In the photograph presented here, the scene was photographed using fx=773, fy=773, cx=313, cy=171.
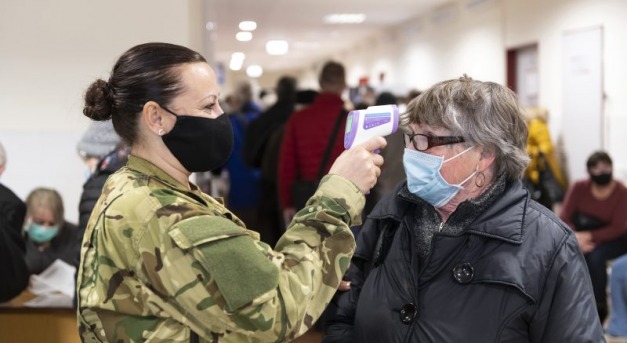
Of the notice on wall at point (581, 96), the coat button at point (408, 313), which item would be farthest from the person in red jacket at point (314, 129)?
the notice on wall at point (581, 96)

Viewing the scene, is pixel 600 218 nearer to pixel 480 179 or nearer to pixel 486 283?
pixel 480 179

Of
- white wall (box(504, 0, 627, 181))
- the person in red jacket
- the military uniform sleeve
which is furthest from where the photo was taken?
white wall (box(504, 0, 627, 181))

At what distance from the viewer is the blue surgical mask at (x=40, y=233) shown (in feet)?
12.4

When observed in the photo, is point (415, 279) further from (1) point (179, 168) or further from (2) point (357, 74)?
(2) point (357, 74)

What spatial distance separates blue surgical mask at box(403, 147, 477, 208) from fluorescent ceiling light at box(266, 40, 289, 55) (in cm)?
1619

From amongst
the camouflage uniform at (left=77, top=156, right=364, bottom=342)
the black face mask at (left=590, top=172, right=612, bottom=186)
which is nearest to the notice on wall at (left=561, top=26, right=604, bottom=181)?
the black face mask at (left=590, top=172, right=612, bottom=186)

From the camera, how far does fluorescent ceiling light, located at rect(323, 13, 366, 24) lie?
504 inches

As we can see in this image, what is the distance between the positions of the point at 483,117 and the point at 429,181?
0.21 meters

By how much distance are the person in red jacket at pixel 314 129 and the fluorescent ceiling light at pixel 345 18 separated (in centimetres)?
824

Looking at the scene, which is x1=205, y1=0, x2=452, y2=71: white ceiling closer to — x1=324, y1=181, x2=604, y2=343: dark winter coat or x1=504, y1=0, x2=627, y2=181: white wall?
x1=504, y1=0, x2=627, y2=181: white wall

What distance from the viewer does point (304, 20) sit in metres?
13.5

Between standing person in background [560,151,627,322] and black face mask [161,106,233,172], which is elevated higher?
black face mask [161,106,233,172]

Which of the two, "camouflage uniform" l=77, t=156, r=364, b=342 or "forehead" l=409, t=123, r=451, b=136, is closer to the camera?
"camouflage uniform" l=77, t=156, r=364, b=342

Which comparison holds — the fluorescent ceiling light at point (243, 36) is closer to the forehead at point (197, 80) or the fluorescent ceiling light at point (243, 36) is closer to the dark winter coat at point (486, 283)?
the dark winter coat at point (486, 283)
